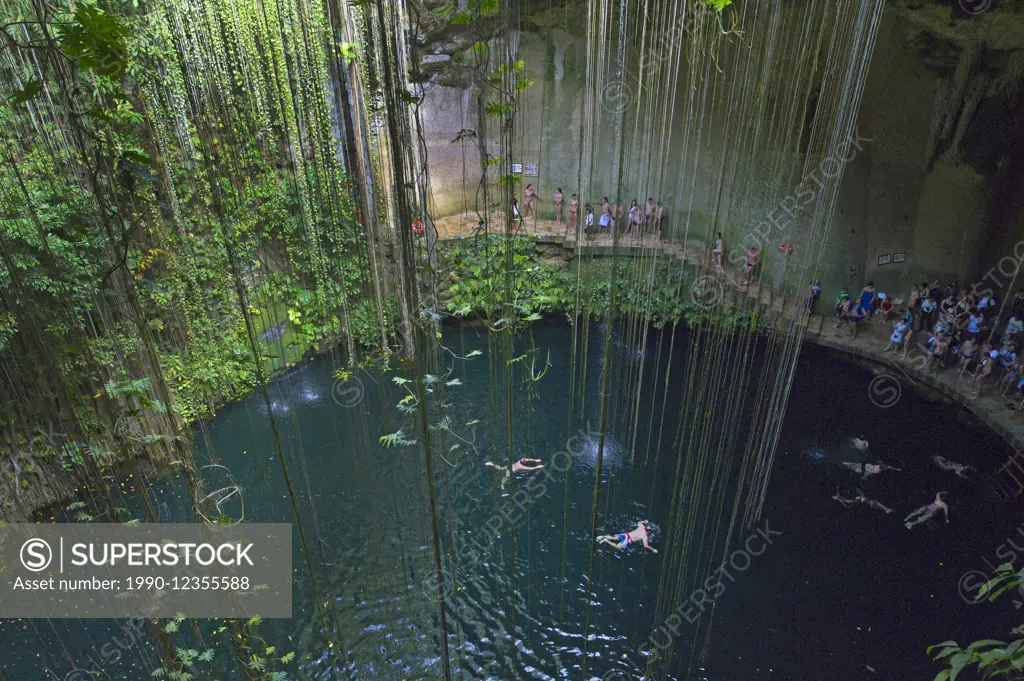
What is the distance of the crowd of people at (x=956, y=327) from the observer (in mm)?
7105

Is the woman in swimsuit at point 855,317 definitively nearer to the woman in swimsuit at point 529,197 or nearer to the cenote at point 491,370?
the cenote at point 491,370

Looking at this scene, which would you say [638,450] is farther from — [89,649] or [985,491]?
[89,649]

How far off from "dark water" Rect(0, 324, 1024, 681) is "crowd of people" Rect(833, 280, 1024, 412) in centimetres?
65

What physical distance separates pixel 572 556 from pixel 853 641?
7.71 ft

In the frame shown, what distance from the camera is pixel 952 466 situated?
247 inches

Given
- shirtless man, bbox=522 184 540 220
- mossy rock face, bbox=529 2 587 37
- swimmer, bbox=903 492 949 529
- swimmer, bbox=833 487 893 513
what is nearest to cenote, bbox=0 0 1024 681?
swimmer, bbox=833 487 893 513

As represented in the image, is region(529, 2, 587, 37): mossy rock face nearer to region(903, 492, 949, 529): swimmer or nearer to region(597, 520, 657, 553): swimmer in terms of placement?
region(597, 520, 657, 553): swimmer

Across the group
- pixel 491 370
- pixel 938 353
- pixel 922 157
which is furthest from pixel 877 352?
pixel 491 370

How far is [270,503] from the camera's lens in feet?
19.2

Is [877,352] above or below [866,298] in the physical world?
below

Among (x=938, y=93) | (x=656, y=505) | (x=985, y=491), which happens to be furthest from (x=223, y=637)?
(x=938, y=93)

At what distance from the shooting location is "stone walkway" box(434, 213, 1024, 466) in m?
6.52

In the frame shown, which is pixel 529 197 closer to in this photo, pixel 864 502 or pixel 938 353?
pixel 938 353

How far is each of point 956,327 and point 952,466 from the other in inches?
90.9
